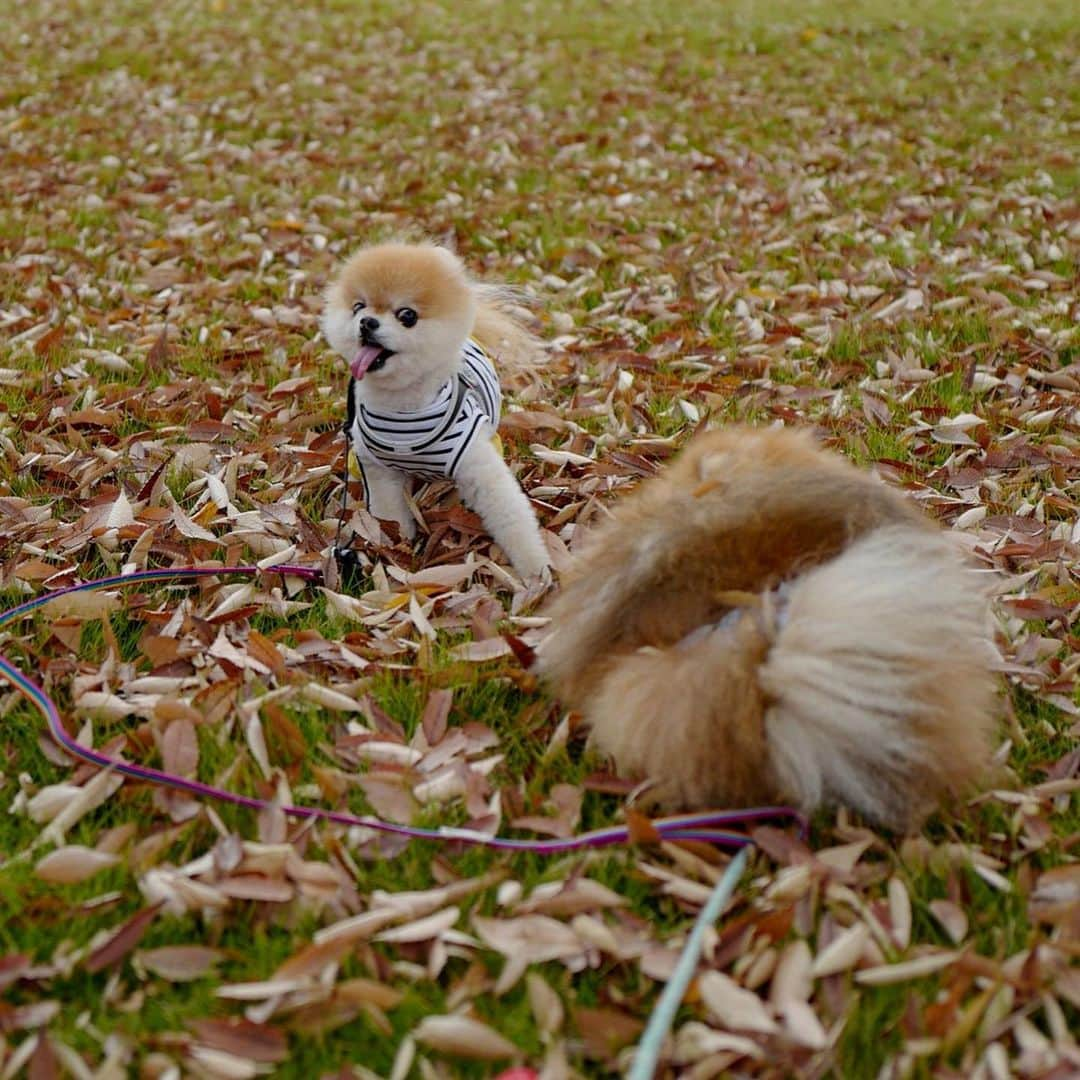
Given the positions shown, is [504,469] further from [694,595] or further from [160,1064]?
[160,1064]

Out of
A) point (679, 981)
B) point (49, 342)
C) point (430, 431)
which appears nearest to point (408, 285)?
point (430, 431)

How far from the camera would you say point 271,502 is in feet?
10.8

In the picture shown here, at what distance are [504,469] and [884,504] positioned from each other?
1.14m

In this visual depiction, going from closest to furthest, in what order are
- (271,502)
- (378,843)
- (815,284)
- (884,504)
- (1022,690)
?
1. (378,843)
2. (884,504)
3. (1022,690)
4. (271,502)
5. (815,284)

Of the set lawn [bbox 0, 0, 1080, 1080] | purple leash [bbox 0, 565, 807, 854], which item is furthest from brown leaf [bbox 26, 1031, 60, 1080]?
purple leash [bbox 0, 565, 807, 854]

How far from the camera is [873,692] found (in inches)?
70.1

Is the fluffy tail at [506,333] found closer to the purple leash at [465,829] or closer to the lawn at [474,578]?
the lawn at [474,578]

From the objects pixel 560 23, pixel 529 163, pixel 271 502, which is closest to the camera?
pixel 271 502

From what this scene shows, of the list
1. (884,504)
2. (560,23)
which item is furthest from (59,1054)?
(560,23)

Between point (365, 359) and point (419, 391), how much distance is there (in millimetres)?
183

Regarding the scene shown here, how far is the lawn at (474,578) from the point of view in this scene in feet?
5.53

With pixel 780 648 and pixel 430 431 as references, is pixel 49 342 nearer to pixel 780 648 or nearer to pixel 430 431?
pixel 430 431

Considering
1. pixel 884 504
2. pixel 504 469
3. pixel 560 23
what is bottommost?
pixel 504 469

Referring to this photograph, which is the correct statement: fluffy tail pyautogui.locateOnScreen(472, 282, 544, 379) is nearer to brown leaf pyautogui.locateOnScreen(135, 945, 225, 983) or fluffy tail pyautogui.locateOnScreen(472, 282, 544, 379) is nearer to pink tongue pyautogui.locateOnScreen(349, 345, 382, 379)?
pink tongue pyautogui.locateOnScreen(349, 345, 382, 379)
